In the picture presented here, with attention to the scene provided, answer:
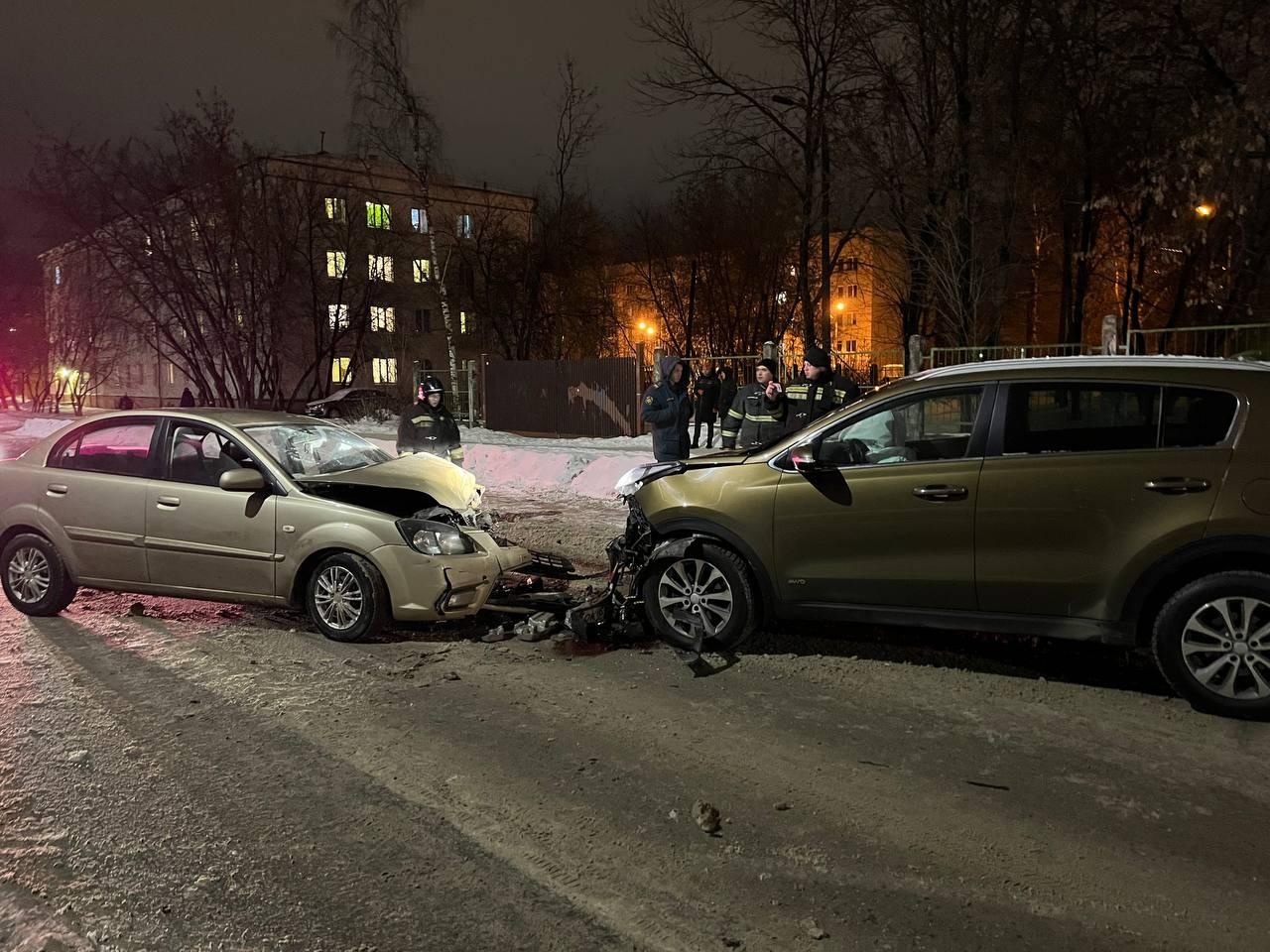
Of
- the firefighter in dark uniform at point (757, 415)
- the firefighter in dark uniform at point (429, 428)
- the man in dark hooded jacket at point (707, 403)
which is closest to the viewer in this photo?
the firefighter in dark uniform at point (757, 415)

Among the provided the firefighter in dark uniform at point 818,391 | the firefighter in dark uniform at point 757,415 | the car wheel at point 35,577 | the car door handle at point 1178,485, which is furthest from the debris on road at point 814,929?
the car wheel at point 35,577

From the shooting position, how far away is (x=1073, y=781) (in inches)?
151

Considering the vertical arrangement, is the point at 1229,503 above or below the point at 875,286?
below

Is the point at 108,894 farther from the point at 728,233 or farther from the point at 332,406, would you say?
the point at 728,233

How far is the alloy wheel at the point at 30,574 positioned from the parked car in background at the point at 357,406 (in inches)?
890

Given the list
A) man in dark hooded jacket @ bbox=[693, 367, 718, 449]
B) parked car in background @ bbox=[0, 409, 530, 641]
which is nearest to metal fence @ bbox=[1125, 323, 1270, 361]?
man in dark hooded jacket @ bbox=[693, 367, 718, 449]

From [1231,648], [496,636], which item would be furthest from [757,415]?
[1231,648]

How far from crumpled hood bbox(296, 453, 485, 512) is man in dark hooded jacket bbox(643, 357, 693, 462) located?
2.16m

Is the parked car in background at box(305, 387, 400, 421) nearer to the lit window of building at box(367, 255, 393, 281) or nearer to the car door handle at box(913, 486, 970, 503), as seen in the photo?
the lit window of building at box(367, 255, 393, 281)

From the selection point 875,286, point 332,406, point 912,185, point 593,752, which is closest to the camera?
point 593,752

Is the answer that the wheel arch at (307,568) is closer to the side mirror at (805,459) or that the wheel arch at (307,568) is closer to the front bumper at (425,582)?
the front bumper at (425,582)

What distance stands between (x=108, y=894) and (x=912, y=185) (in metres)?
20.5

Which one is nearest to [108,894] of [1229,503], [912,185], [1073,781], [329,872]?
[329,872]

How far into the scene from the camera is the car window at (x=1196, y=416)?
14.7 ft
